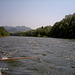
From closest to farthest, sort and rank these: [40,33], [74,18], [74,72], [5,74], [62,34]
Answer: [5,74]
[74,72]
[74,18]
[62,34]
[40,33]

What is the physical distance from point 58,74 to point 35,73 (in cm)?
162

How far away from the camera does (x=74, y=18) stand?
70.2 meters

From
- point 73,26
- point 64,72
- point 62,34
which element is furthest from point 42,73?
point 62,34

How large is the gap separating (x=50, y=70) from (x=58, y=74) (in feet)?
3.05

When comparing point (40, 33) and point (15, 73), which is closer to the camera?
point (15, 73)

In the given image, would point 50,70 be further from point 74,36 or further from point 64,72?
point 74,36

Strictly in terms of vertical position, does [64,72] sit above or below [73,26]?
below

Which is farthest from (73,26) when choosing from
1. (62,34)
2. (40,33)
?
(40,33)

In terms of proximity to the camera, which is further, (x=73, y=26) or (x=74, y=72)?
(x=73, y=26)

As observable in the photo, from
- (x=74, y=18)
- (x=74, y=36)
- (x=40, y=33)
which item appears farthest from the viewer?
(x=40, y=33)

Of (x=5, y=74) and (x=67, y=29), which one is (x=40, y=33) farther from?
(x=5, y=74)

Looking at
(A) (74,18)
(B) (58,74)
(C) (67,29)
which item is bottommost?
(B) (58,74)

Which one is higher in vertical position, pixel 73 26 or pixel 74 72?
pixel 73 26

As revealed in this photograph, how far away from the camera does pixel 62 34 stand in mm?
77312
